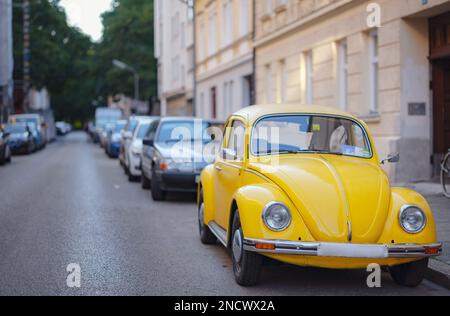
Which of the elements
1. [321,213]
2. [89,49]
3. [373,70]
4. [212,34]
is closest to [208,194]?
[321,213]

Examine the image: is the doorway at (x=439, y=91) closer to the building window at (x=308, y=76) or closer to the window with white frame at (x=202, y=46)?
the building window at (x=308, y=76)

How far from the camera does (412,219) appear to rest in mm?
7000

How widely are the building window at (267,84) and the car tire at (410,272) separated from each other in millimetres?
20150

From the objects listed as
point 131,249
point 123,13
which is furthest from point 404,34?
point 123,13

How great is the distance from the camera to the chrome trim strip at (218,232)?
324 inches

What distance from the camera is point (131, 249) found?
372 inches

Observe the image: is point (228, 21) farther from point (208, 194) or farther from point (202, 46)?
point (208, 194)

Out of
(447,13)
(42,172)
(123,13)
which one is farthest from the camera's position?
(123,13)

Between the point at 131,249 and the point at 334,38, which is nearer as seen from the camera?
the point at 131,249

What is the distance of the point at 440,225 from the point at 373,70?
8.74 meters

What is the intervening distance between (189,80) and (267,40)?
69.5 feet

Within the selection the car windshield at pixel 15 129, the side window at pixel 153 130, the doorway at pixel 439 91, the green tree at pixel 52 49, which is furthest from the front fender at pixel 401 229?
the green tree at pixel 52 49

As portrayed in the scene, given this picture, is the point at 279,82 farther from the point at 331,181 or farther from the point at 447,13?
the point at 331,181
